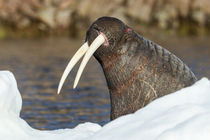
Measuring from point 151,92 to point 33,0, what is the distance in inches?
1435

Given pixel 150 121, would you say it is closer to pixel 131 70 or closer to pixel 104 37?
pixel 131 70

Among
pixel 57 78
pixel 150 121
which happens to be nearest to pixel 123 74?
pixel 150 121

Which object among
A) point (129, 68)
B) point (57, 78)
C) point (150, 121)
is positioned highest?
point (150, 121)

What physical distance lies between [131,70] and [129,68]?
43 mm

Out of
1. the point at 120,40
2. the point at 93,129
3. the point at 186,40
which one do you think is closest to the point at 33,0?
the point at 186,40

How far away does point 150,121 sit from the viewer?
20.6 ft

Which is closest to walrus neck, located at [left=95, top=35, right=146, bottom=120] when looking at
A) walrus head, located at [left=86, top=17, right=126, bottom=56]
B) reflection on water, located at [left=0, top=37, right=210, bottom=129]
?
walrus head, located at [left=86, top=17, right=126, bottom=56]

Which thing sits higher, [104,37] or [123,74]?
[104,37]

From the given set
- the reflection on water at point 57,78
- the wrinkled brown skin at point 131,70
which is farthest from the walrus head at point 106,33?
the reflection on water at point 57,78

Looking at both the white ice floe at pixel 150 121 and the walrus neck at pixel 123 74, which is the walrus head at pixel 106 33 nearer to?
the walrus neck at pixel 123 74

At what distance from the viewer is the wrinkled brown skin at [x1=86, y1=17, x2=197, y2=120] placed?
10445mm

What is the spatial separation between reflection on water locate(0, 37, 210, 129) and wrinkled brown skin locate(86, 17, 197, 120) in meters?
2.67

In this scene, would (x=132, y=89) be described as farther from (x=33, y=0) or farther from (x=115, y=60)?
(x=33, y=0)

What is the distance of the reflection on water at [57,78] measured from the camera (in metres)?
14.2
